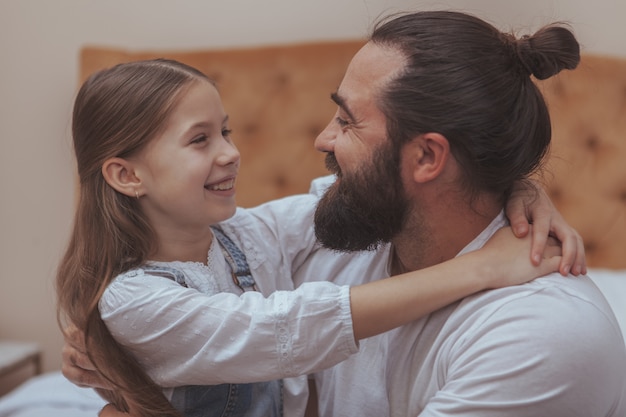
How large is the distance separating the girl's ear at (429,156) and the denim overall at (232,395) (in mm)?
418

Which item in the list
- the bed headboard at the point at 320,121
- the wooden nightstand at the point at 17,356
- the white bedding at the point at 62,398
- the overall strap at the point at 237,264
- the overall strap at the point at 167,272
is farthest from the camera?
the wooden nightstand at the point at 17,356

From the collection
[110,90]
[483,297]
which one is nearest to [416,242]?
[483,297]

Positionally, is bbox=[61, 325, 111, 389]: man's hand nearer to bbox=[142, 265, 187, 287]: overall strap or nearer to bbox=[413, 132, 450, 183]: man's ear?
bbox=[142, 265, 187, 287]: overall strap

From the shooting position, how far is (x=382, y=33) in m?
1.41

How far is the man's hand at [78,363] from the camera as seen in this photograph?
1417mm

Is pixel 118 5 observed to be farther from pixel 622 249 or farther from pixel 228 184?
pixel 622 249

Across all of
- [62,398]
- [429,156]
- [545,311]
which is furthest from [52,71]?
[545,311]

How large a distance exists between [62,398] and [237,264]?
107 centimetres

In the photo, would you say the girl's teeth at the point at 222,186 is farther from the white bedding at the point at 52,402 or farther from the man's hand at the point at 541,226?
the white bedding at the point at 52,402

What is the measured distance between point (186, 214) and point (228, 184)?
0.10m

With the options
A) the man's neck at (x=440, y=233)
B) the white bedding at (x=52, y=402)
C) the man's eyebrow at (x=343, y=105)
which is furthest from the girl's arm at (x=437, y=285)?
the white bedding at (x=52, y=402)

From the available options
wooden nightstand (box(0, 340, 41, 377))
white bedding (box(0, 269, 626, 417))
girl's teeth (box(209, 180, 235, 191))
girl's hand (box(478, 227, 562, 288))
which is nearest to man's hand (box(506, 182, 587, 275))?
girl's hand (box(478, 227, 562, 288))

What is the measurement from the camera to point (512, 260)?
124cm

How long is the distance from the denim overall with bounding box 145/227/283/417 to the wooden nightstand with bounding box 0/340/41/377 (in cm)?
168
